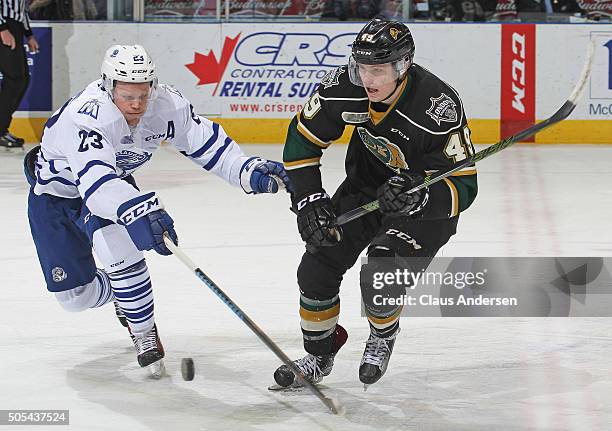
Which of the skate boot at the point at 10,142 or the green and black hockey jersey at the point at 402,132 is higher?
the green and black hockey jersey at the point at 402,132

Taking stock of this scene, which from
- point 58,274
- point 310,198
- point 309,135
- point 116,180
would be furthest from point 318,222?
point 58,274

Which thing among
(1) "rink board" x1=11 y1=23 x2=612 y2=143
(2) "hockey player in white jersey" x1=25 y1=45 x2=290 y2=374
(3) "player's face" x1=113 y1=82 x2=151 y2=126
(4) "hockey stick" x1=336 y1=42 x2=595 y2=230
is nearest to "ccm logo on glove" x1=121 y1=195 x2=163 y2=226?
(2) "hockey player in white jersey" x1=25 y1=45 x2=290 y2=374

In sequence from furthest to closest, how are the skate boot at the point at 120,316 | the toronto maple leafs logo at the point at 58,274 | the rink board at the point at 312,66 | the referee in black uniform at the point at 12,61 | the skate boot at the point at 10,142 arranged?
the rink board at the point at 312,66, the skate boot at the point at 10,142, the referee in black uniform at the point at 12,61, the skate boot at the point at 120,316, the toronto maple leafs logo at the point at 58,274

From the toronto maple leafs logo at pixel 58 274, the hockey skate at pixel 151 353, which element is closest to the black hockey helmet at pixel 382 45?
the hockey skate at pixel 151 353

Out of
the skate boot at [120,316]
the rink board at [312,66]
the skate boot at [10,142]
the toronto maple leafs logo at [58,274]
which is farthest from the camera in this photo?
the rink board at [312,66]

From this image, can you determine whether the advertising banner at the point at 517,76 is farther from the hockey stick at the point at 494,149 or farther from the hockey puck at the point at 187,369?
the hockey puck at the point at 187,369

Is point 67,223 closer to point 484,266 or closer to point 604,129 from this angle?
point 484,266

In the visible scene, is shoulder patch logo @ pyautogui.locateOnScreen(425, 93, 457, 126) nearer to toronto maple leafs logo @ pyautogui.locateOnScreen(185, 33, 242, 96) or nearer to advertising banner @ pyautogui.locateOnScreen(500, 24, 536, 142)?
advertising banner @ pyautogui.locateOnScreen(500, 24, 536, 142)

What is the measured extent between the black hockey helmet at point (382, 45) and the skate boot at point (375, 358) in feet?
2.55

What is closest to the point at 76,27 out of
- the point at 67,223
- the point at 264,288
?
the point at 264,288

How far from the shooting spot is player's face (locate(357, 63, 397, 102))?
3129 mm

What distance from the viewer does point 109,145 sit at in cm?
335

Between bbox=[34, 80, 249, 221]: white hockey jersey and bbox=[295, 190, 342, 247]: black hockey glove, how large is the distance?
0.43 meters

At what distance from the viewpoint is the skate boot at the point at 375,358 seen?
3322 millimetres
